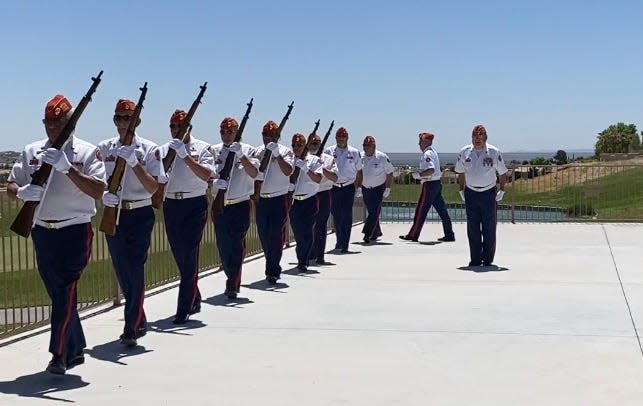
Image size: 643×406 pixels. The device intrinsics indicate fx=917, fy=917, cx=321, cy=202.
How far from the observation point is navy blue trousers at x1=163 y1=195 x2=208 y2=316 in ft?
26.7

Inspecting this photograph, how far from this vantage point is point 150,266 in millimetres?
10219

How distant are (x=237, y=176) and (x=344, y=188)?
5142 mm

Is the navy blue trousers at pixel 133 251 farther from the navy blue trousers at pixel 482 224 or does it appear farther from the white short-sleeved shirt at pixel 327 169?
the navy blue trousers at pixel 482 224

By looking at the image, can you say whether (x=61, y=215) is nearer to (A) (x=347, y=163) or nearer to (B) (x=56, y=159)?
(B) (x=56, y=159)

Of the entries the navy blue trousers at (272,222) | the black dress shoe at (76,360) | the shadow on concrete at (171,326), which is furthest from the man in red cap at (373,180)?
the black dress shoe at (76,360)

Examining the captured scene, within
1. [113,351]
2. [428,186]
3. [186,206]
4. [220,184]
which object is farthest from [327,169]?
[113,351]

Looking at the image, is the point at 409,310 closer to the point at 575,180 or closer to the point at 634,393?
the point at 634,393

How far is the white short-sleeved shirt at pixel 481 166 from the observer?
11953 mm

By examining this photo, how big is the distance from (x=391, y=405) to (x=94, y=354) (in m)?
2.57

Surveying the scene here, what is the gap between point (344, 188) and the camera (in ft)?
46.6

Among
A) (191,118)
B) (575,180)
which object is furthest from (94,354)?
(575,180)

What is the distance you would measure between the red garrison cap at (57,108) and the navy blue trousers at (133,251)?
3.99ft

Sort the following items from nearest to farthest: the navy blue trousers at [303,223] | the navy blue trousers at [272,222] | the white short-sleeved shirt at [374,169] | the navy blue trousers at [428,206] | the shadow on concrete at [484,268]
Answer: the navy blue trousers at [272,222] < the navy blue trousers at [303,223] < the shadow on concrete at [484,268] < the white short-sleeved shirt at [374,169] < the navy blue trousers at [428,206]

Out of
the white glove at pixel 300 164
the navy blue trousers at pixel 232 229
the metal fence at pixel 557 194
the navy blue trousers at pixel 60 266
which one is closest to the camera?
the navy blue trousers at pixel 60 266
